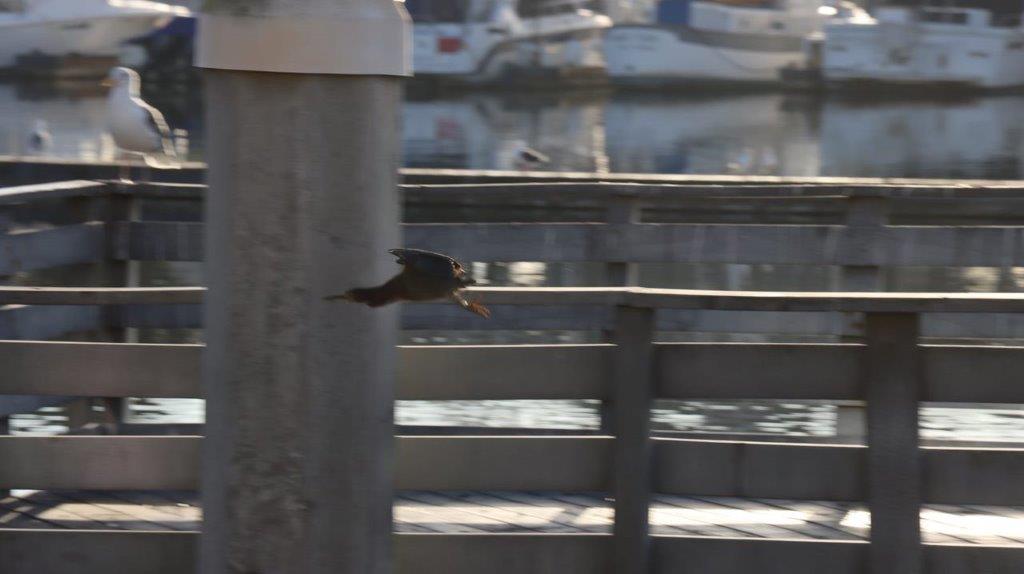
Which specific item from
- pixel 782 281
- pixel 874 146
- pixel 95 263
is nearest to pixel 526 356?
pixel 95 263

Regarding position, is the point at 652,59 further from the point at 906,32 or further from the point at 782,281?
the point at 782,281

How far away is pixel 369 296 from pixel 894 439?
158cm

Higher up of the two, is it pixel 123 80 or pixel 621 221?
pixel 123 80

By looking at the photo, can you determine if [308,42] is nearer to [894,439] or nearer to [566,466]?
[566,466]

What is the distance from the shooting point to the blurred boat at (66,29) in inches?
2584

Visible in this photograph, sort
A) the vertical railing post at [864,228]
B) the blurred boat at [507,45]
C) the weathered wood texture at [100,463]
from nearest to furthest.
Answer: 1. the weathered wood texture at [100,463]
2. the vertical railing post at [864,228]
3. the blurred boat at [507,45]

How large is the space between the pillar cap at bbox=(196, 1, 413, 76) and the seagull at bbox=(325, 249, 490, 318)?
366 millimetres

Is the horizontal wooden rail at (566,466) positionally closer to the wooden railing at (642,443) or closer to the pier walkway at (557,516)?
the wooden railing at (642,443)

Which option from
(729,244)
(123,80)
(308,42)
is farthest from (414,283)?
(123,80)

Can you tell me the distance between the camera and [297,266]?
10.5 ft

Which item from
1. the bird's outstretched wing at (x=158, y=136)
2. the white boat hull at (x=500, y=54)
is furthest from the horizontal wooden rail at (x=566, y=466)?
the white boat hull at (x=500, y=54)

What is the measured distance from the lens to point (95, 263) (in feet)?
24.1

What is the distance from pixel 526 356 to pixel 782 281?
9728mm

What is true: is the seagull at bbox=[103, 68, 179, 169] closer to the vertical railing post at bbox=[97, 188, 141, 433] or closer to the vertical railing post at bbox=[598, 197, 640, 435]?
the vertical railing post at bbox=[97, 188, 141, 433]
